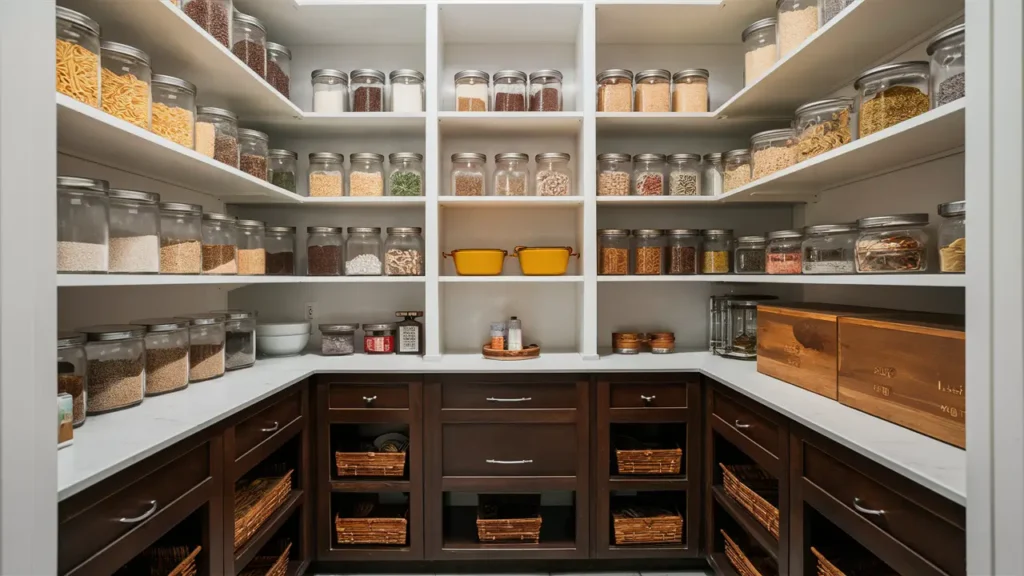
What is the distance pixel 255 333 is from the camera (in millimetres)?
2414

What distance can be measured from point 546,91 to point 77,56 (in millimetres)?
1743

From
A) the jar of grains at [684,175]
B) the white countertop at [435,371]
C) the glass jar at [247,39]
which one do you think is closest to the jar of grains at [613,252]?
the jar of grains at [684,175]

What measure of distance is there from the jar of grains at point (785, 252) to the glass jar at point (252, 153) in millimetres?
2108

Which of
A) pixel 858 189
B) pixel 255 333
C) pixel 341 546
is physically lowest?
pixel 341 546

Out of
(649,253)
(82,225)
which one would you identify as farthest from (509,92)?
(82,225)

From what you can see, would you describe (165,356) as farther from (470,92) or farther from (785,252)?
(785,252)

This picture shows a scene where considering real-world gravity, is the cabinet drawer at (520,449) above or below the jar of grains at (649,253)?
below

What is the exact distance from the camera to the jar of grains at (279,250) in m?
2.35

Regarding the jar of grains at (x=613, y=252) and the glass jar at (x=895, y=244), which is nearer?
the glass jar at (x=895, y=244)

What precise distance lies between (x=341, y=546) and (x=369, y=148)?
1.92 meters

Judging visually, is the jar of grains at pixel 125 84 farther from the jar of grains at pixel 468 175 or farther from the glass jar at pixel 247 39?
the jar of grains at pixel 468 175

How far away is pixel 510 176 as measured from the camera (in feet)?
7.94

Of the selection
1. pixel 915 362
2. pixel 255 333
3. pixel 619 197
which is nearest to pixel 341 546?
pixel 255 333
